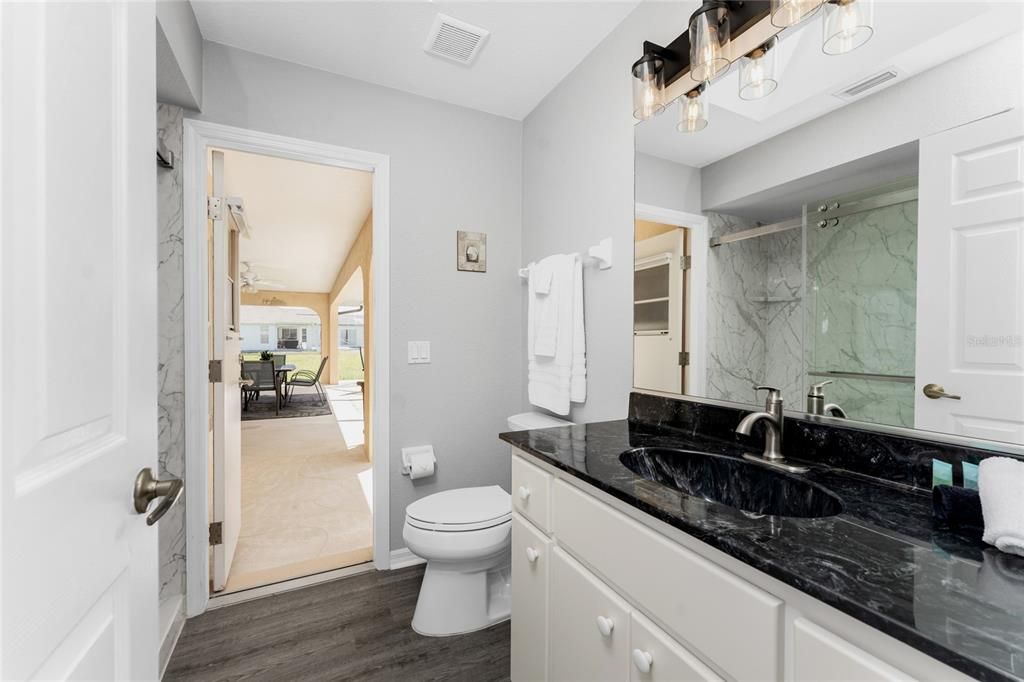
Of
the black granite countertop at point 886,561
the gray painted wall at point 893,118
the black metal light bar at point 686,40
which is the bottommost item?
the black granite countertop at point 886,561

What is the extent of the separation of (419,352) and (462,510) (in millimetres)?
862

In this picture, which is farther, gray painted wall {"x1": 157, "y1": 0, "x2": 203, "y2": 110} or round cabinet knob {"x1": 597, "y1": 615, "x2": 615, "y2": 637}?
gray painted wall {"x1": 157, "y1": 0, "x2": 203, "y2": 110}

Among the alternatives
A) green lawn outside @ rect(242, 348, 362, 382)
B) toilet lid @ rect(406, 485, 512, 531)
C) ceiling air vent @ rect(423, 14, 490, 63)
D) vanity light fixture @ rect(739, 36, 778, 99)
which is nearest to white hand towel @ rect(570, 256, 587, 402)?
toilet lid @ rect(406, 485, 512, 531)

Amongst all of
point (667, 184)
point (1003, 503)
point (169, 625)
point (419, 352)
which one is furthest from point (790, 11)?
point (169, 625)

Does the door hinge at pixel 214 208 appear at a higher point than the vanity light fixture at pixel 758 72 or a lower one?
lower

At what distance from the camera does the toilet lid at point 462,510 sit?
1.74 m

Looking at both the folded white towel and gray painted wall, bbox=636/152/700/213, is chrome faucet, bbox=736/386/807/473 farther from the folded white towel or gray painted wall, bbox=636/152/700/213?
gray painted wall, bbox=636/152/700/213

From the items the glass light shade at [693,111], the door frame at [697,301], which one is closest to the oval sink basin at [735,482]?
the door frame at [697,301]

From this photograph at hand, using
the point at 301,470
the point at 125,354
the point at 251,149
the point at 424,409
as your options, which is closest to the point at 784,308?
the point at 125,354

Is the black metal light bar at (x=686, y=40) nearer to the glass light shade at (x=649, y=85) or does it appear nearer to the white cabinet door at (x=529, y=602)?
the glass light shade at (x=649, y=85)

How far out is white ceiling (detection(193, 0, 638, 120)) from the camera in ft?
5.71

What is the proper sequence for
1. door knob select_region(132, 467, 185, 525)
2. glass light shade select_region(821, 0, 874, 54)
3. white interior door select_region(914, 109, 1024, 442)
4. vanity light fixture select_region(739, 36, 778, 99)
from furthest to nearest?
vanity light fixture select_region(739, 36, 778, 99) → glass light shade select_region(821, 0, 874, 54) → white interior door select_region(914, 109, 1024, 442) → door knob select_region(132, 467, 185, 525)

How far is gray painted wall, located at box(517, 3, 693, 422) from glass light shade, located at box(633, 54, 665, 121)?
0.40ft

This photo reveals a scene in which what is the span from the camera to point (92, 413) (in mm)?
577
